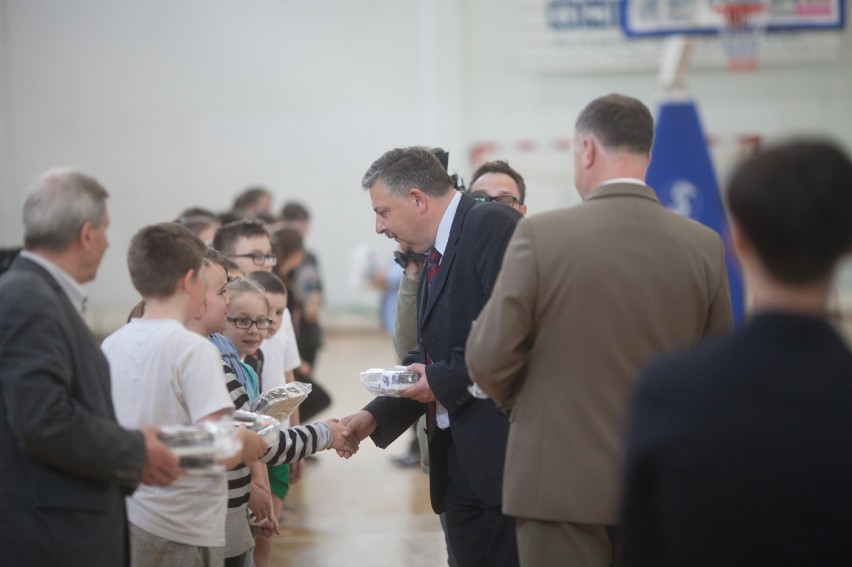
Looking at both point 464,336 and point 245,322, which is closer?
point 464,336

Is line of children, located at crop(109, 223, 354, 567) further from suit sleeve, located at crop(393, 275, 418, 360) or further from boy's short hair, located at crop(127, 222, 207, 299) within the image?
suit sleeve, located at crop(393, 275, 418, 360)

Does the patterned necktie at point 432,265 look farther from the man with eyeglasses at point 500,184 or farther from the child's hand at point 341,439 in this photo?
the man with eyeglasses at point 500,184

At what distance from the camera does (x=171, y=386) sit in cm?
277

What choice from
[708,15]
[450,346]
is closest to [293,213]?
[450,346]

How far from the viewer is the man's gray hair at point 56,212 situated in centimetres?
250

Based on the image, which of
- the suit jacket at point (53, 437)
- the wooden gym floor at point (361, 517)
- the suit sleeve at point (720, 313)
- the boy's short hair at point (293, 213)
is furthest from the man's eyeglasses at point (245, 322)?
the boy's short hair at point (293, 213)

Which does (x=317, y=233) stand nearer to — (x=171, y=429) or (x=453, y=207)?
(x=453, y=207)

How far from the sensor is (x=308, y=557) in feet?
18.6

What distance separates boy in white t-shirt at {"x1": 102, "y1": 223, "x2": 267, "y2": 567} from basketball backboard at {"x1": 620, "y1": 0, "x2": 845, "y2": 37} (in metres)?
10.7

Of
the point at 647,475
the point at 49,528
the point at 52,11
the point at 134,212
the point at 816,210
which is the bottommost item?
the point at 134,212

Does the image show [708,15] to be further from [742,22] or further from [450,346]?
[450,346]

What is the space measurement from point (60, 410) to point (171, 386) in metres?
0.43

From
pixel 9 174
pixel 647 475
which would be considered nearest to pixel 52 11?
pixel 9 174

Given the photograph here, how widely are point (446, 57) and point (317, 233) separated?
3083mm
